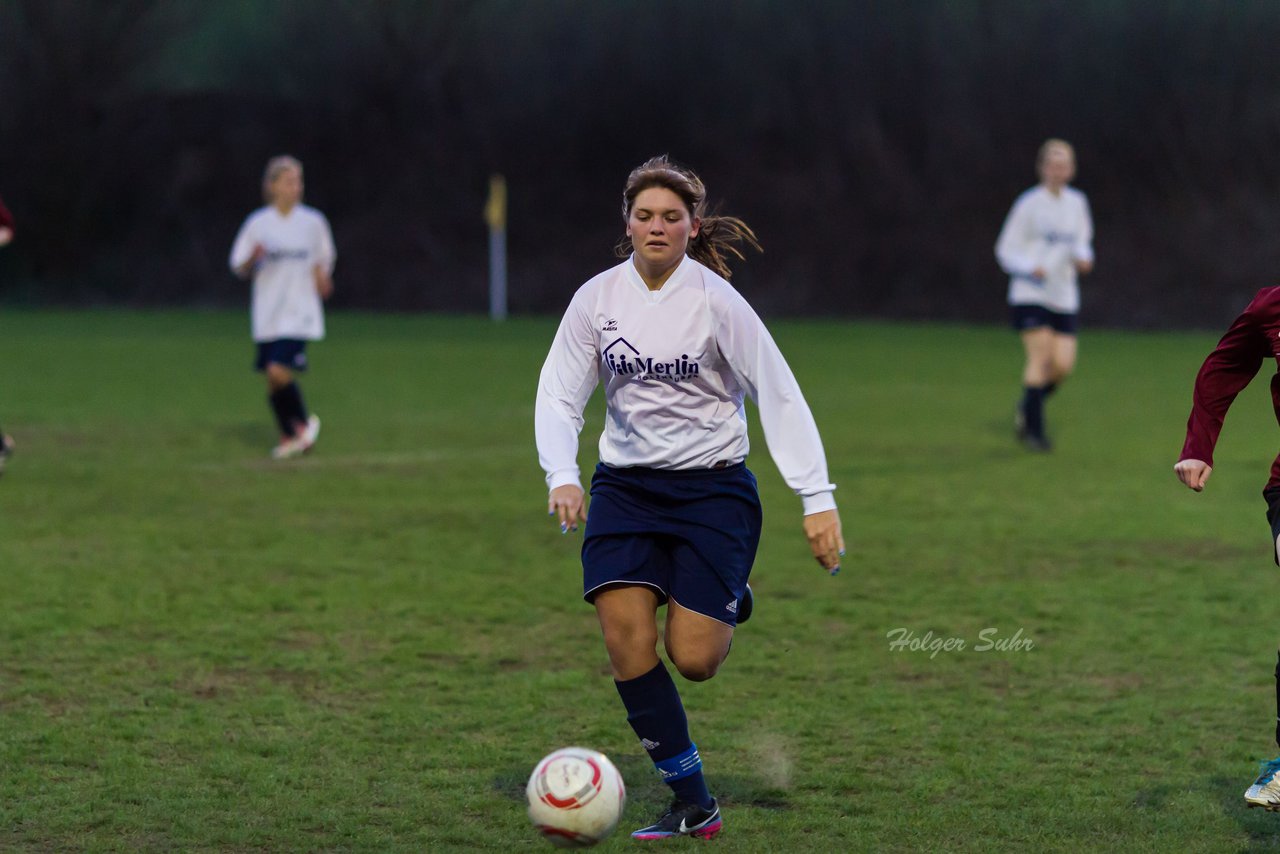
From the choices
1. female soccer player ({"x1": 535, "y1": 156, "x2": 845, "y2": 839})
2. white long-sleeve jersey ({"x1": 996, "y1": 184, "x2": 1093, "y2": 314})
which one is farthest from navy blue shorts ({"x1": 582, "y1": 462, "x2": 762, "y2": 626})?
white long-sleeve jersey ({"x1": 996, "y1": 184, "x2": 1093, "y2": 314})

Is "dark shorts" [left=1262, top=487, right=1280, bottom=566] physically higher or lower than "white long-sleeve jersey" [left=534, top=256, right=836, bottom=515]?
lower

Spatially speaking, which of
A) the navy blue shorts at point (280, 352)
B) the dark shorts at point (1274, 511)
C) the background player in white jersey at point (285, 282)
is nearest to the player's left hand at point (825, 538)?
the dark shorts at point (1274, 511)

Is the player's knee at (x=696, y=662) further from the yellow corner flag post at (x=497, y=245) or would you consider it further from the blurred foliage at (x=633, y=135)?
the blurred foliage at (x=633, y=135)

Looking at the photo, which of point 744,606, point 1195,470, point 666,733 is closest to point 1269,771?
point 1195,470

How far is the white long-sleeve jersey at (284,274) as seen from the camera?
12508 millimetres

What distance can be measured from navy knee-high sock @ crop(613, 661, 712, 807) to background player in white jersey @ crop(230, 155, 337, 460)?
8.37m

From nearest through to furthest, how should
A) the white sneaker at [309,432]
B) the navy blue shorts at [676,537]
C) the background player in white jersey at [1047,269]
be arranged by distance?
the navy blue shorts at [676,537]
the white sneaker at [309,432]
the background player in white jersey at [1047,269]

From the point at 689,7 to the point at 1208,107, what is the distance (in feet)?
34.4

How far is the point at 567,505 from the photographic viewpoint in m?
4.32

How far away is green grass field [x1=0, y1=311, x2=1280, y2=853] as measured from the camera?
469 centimetres

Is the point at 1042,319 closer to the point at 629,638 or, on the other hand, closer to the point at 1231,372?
the point at 1231,372

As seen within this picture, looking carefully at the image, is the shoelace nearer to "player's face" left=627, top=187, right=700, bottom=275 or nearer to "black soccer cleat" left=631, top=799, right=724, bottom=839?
"black soccer cleat" left=631, top=799, right=724, bottom=839

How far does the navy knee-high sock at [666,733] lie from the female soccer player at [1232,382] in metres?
1.43

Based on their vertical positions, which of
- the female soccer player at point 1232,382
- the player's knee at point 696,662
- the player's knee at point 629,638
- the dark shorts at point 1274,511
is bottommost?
the player's knee at point 696,662
